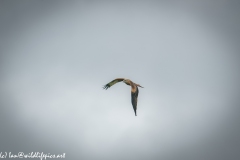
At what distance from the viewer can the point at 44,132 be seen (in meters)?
190

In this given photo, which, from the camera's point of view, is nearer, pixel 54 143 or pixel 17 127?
pixel 54 143

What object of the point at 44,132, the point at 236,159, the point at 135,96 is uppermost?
the point at 44,132

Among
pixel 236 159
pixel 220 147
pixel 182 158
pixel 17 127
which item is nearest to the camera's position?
pixel 236 159

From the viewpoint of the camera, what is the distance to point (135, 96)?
7.63 meters

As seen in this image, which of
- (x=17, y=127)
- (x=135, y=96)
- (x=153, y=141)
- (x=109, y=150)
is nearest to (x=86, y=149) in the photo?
(x=109, y=150)

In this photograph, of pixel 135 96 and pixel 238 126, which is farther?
pixel 238 126

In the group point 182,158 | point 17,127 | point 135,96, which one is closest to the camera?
point 135,96

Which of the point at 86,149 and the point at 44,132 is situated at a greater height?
the point at 44,132

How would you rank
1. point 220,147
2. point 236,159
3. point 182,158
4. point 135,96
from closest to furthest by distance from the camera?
point 135,96
point 236,159
point 182,158
point 220,147

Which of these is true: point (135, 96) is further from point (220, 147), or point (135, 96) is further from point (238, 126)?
point (238, 126)

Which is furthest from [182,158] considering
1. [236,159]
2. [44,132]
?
[44,132]

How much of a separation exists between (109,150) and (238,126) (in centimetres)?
10502

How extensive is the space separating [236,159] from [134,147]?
10144 centimetres

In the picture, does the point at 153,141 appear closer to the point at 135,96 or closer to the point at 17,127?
the point at 17,127
